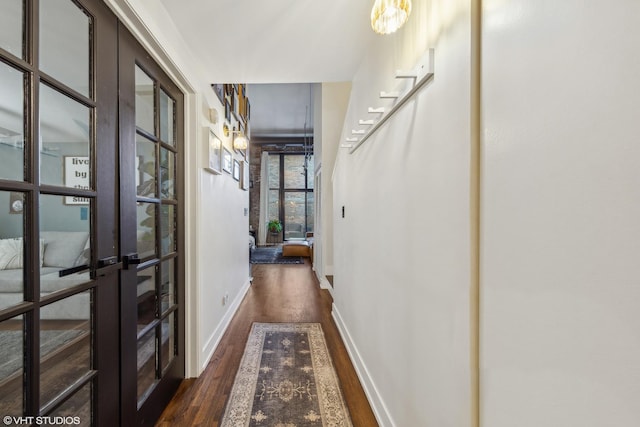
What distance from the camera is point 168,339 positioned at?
1.75m

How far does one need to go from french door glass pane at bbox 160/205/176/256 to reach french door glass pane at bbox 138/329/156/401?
467mm

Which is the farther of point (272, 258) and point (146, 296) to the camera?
point (272, 258)

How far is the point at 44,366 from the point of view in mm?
879

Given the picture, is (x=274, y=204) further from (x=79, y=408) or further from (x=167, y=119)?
(x=79, y=408)

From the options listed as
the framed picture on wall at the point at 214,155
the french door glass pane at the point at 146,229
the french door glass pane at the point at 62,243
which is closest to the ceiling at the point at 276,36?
the framed picture on wall at the point at 214,155

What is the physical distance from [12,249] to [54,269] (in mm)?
154

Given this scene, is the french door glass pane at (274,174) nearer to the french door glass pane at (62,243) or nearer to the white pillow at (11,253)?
the french door glass pane at (62,243)

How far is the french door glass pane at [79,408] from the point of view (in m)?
0.96

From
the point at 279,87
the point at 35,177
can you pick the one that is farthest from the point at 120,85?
the point at 279,87

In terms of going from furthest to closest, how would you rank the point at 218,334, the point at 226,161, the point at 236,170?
the point at 236,170 → the point at 226,161 → the point at 218,334

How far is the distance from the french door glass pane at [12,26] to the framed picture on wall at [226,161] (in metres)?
1.77

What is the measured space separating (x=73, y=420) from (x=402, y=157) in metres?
1.66

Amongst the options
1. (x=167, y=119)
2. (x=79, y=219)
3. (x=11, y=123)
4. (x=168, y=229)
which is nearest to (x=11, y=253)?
(x=79, y=219)

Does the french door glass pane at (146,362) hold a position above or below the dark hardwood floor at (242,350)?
above
